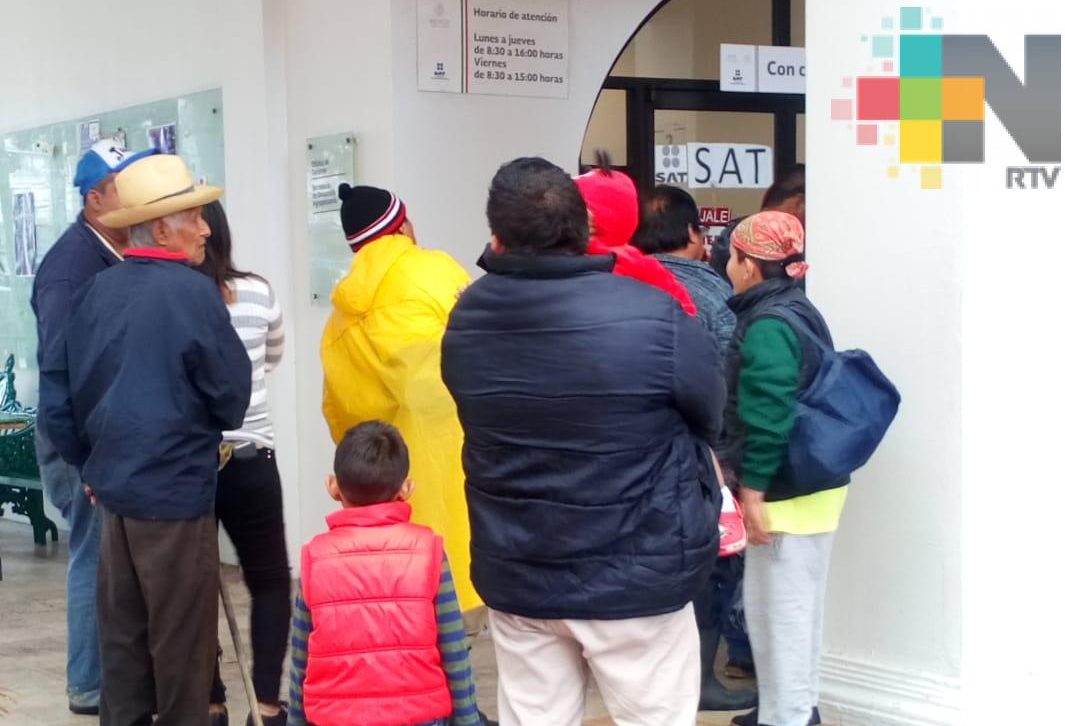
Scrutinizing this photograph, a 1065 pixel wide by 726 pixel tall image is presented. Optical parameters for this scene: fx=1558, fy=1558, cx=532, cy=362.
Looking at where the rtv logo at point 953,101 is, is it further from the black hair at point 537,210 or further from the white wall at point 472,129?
the white wall at point 472,129

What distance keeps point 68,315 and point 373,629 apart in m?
1.80

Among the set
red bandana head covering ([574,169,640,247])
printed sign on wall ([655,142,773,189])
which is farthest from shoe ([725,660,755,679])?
printed sign on wall ([655,142,773,189])

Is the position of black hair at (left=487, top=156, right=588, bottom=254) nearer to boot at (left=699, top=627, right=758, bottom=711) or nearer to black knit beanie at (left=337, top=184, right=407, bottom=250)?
black knit beanie at (left=337, top=184, right=407, bottom=250)

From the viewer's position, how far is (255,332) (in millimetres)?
4648

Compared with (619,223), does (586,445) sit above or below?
below

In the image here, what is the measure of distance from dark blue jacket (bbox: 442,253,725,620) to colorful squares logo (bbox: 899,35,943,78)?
6.05 ft

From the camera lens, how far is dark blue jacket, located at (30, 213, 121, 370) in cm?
471

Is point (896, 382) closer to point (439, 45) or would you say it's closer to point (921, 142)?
point (921, 142)

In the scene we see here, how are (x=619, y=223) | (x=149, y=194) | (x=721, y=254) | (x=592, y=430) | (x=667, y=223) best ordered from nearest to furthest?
(x=592, y=430), (x=619, y=223), (x=149, y=194), (x=667, y=223), (x=721, y=254)

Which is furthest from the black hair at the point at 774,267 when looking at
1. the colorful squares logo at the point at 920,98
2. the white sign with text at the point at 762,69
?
the white sign with text at the point at 762,69

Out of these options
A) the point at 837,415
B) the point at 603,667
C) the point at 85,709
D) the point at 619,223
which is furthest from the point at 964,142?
the point at 85,709

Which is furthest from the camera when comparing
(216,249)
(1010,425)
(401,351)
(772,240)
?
(401,351)

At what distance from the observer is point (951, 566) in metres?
4.55

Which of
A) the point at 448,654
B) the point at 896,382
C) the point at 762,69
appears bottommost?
the point at 448,654
